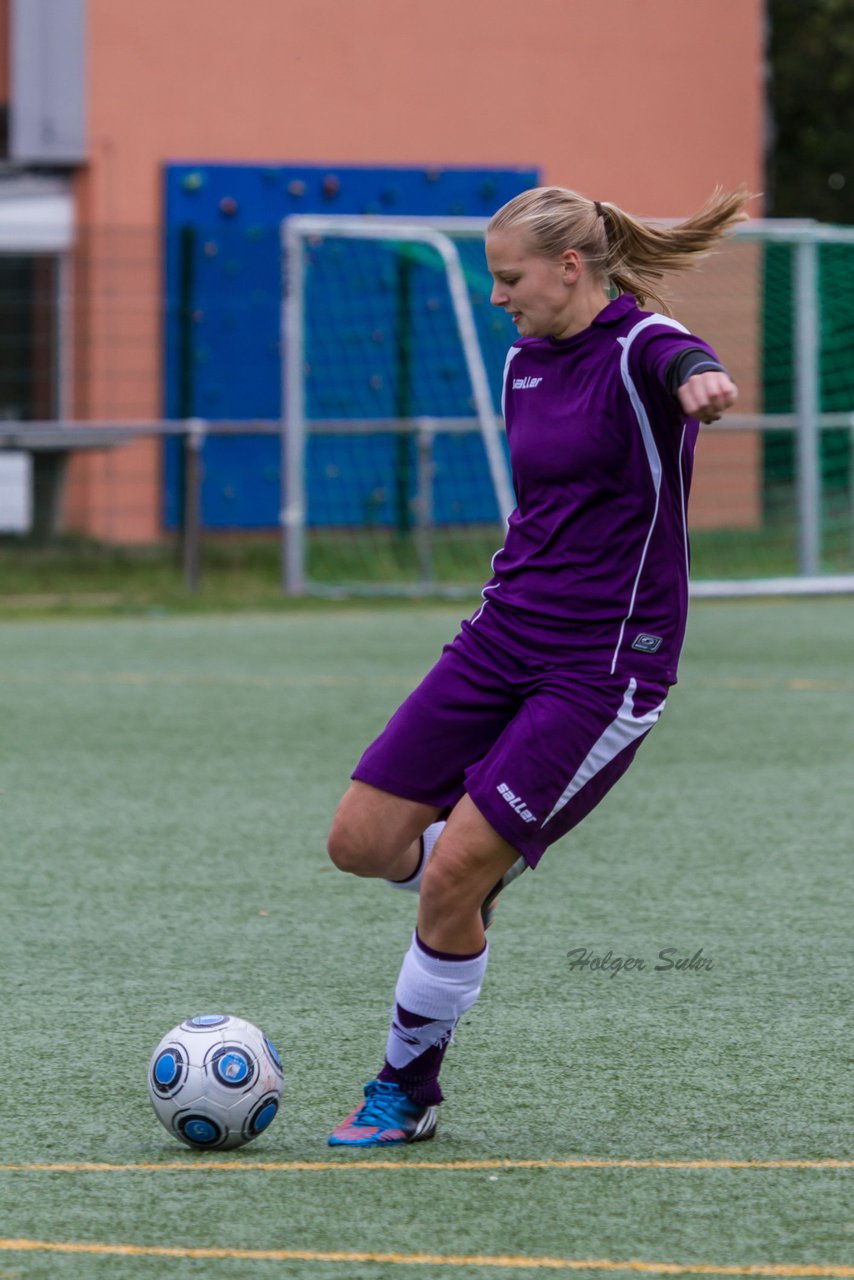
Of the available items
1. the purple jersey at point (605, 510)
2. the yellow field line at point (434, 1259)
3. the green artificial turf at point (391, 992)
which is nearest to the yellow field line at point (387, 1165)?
the green artificial turf at point (391, 992)

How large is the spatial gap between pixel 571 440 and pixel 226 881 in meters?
2.75

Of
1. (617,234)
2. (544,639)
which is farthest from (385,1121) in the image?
(617,234)

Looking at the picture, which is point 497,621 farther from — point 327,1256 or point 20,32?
point 20,32

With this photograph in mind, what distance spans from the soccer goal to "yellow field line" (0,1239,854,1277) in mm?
11684

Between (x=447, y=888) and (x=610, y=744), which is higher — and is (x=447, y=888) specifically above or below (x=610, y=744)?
below

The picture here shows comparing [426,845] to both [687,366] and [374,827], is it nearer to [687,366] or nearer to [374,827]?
[374,827]

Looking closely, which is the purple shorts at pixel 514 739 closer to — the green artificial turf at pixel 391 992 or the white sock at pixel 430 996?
the white sock at pixel 430 996

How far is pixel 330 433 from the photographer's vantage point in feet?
53.5

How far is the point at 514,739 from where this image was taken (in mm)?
3711

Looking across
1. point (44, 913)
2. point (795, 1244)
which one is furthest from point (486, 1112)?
point (44, 913)

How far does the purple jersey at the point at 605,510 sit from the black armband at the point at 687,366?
119 millimetres

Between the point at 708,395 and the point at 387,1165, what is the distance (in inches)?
54.8

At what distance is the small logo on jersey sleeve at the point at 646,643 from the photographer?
3756mm

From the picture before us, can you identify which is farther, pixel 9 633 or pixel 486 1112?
pixel 9 633
